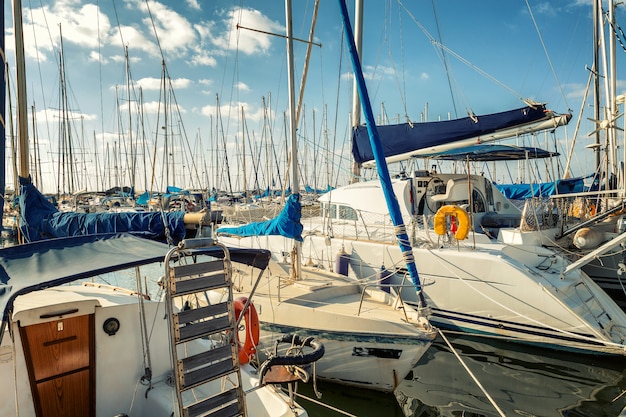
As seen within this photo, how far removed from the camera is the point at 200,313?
3.14 meters

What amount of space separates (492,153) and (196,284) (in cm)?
1029

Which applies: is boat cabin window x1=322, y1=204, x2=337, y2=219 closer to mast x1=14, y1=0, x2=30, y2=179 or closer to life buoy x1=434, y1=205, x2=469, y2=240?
life buoy x1=434, y1=205, x2=469, y2=240

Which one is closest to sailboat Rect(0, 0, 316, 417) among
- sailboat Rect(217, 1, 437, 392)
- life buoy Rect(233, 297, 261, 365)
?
life buoy Rect(233, 297, 261, 365)

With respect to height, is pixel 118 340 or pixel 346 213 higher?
pixel 346 213

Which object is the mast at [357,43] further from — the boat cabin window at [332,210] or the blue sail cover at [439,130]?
the boat cabin window at [332,210]

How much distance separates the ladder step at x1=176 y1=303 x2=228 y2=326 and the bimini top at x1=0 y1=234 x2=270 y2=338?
49cm

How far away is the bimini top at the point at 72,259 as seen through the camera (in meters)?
3.07

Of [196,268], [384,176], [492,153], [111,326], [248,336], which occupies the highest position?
[492,153]

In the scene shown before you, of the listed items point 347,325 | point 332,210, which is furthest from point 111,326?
point 332,210

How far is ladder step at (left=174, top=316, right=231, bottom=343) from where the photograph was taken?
303 cm

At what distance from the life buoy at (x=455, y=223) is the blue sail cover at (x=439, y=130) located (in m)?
1.96

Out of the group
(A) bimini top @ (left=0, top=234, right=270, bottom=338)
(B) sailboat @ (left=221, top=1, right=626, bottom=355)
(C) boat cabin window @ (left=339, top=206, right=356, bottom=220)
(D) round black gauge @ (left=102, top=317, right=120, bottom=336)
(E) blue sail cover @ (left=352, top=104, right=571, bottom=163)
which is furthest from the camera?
(C) boat cabin window @ (left=339, top=206, right=356, bottom=220)

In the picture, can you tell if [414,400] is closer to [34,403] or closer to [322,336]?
[322,336]

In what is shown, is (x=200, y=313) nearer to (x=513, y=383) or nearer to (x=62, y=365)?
(x=62, y=365)
